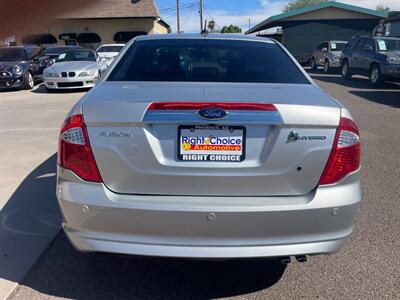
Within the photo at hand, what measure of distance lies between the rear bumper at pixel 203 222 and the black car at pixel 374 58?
13790 mm

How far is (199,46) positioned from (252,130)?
148 cm

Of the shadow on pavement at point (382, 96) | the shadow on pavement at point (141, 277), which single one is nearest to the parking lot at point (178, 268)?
the shadow on pavement at point (141, 277)

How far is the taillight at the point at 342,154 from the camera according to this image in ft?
8.70

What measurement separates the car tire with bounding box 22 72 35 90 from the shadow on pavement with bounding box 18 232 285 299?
13538 mm

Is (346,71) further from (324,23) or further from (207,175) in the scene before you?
(207,175)

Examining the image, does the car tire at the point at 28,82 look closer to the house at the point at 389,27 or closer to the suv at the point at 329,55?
the suv at the point at 329,55

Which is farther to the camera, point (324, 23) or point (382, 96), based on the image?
point (324, 23)

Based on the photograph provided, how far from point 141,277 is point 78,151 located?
1.13 m

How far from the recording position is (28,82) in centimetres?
1602

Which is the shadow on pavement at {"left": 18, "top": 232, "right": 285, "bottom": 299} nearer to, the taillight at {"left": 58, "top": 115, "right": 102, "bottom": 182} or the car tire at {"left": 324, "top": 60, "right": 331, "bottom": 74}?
the taillight at {"left": 58, "top": 115, "right": 102, "bottom": 182}

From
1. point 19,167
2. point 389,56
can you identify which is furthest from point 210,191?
point 389,56

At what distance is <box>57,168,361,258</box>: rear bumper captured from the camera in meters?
2.57

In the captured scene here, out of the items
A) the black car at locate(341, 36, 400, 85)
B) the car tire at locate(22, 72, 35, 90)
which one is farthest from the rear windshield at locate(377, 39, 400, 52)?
the car tire at locate(22, 72, 35, 90)

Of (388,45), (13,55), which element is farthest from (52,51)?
(388,45)
